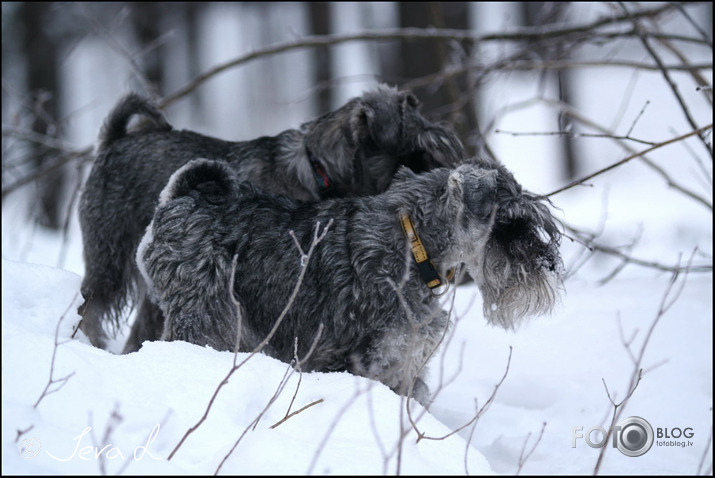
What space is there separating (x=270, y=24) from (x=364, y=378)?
57.0ft

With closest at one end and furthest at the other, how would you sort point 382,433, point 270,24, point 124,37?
point 382,433 < point 124,37 < point 270,24

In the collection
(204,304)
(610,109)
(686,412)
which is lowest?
(686,412)

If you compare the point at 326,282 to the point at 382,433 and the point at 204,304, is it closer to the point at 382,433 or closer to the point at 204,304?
the point at 204,304

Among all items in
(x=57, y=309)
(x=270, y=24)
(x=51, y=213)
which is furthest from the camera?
(x=270, y=24)

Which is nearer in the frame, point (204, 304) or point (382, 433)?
point (382, 433)

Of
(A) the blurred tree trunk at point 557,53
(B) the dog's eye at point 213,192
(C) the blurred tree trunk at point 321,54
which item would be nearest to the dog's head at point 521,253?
(B) the dog's eye at point 213,192

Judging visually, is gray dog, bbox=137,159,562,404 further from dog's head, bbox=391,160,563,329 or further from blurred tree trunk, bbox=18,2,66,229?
blurred tree trunk, bbox=18,2,66,229

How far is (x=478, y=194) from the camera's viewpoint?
11.9ft

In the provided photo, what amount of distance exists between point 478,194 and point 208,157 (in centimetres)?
203

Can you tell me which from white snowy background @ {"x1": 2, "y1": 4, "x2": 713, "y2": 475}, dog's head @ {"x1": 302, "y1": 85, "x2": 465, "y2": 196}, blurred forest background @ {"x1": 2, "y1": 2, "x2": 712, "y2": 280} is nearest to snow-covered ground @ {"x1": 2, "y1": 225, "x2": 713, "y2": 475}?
white snowy background @ {"x1": 2, "y1": 4, "x2": 713, "y2": 475}

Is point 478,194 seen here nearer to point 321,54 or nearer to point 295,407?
point 295,407

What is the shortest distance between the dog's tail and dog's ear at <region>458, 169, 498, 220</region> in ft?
7.80

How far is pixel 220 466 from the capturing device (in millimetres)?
2223

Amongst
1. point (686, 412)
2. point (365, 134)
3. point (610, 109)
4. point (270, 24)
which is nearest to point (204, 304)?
point (365, 134)
